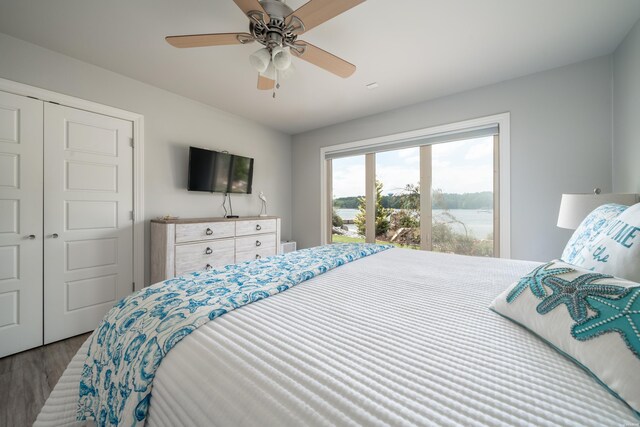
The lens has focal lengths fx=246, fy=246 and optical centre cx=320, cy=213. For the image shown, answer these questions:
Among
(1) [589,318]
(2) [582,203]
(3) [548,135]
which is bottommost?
(1) [589,318]

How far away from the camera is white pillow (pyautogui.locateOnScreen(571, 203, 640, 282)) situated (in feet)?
2.39

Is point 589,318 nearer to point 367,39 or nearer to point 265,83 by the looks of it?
point 367,39

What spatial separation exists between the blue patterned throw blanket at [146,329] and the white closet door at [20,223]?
1741 mm

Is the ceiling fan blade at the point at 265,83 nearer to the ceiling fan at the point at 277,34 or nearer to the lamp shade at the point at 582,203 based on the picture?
the ceiling fan at the point at 277,34

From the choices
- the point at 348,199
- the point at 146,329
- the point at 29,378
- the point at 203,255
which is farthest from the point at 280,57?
the point at 29,378

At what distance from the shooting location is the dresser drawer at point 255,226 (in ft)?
9.98

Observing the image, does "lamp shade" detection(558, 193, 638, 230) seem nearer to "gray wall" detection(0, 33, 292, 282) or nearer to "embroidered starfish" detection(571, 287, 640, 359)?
"embroidered starfish" detection(571, 287, 640, 359)

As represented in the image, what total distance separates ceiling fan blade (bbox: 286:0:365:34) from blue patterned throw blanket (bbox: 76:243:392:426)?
1.39 metres

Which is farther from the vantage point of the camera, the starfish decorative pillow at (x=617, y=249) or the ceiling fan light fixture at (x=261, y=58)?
the ceiling fan light fixture at (x=261, y=58)

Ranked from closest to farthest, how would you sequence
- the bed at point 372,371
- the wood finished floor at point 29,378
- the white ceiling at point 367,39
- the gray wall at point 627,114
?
1. the bed at point 372,371
2. the wood finished floor at point 29,378
3. the white ceiling at point 367,39
4. the gray wall at point 627,114

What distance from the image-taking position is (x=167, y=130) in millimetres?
2811

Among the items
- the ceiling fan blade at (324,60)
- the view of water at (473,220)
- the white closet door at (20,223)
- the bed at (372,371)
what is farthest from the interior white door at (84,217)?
the view of water at (473,220)

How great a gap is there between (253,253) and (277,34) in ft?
7.85

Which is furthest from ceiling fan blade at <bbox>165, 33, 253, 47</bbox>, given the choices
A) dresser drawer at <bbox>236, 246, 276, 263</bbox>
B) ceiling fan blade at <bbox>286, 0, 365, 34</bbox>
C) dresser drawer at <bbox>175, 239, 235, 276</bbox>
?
dresser drawer at <bbox>236, 246, 276, 263</bbox>
